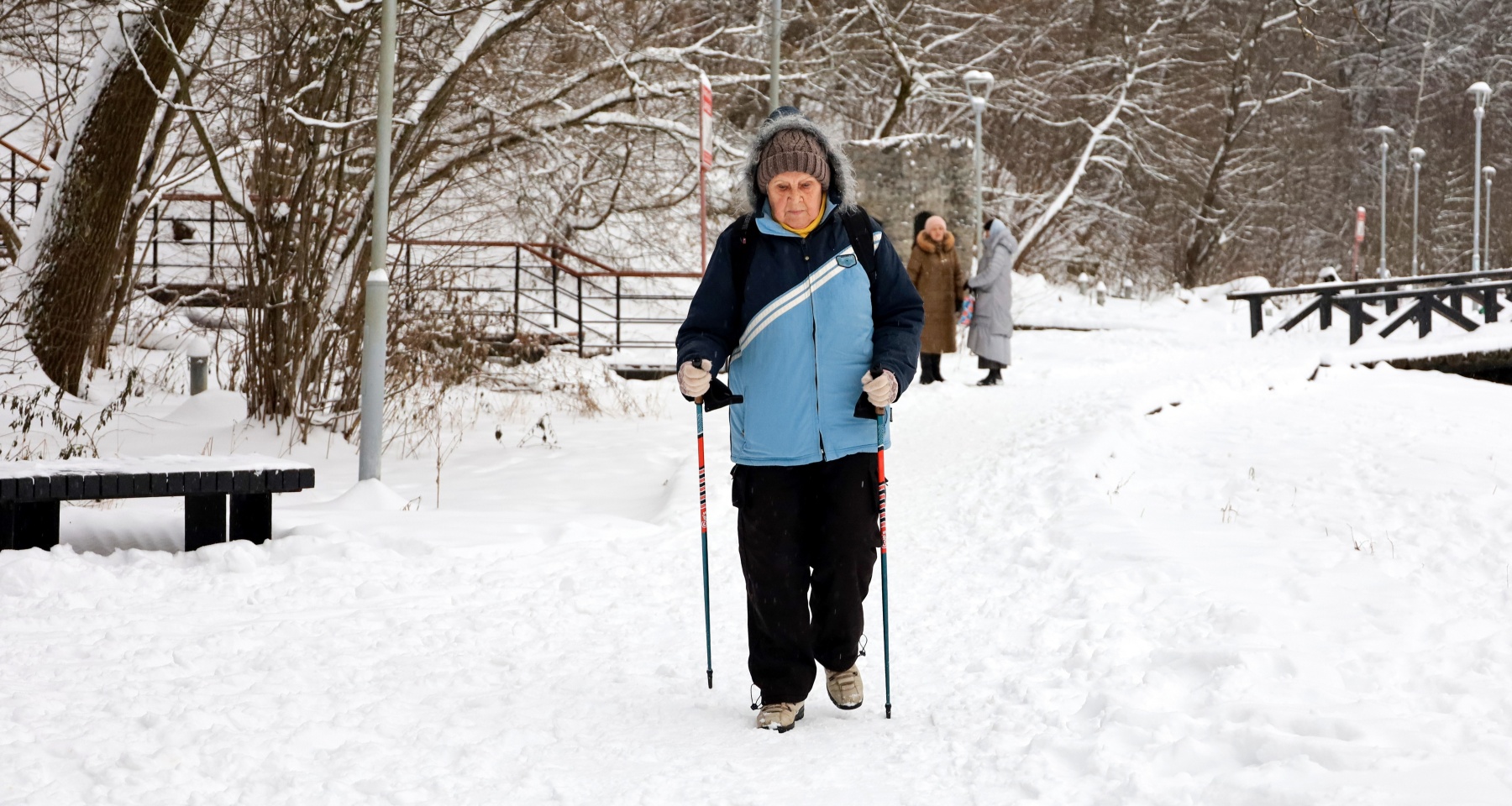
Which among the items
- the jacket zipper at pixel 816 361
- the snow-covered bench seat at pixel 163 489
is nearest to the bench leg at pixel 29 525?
the snow-covered bench seat at pixel 163 489

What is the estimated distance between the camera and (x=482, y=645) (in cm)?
477

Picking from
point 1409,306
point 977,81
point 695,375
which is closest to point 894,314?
point 695,375

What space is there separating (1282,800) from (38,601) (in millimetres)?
4398

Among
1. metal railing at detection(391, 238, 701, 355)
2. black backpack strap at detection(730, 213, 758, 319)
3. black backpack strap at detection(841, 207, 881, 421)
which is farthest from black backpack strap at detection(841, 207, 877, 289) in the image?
metal railing at detection(391, 238, 701, 355)

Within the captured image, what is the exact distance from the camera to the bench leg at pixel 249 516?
6195mm

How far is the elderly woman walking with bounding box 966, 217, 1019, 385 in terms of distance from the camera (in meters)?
13.6

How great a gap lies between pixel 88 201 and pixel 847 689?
26.8 ft

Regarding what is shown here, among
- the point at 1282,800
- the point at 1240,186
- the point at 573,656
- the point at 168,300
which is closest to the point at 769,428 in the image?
the point at 573,656

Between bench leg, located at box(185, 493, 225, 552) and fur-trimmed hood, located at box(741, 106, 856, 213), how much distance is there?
3.29 m

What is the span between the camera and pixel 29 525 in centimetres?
577

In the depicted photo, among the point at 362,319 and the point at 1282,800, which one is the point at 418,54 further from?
the point at 1282,800

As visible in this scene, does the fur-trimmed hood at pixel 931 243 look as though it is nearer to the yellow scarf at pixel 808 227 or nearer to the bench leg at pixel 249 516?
the bench leg at pixel 249 516

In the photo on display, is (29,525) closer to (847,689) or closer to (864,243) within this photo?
(847,689)

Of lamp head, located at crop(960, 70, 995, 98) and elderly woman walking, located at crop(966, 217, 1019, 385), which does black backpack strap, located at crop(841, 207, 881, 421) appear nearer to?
elderly woman walking, located at crop(966, 217, 1019, 385)
